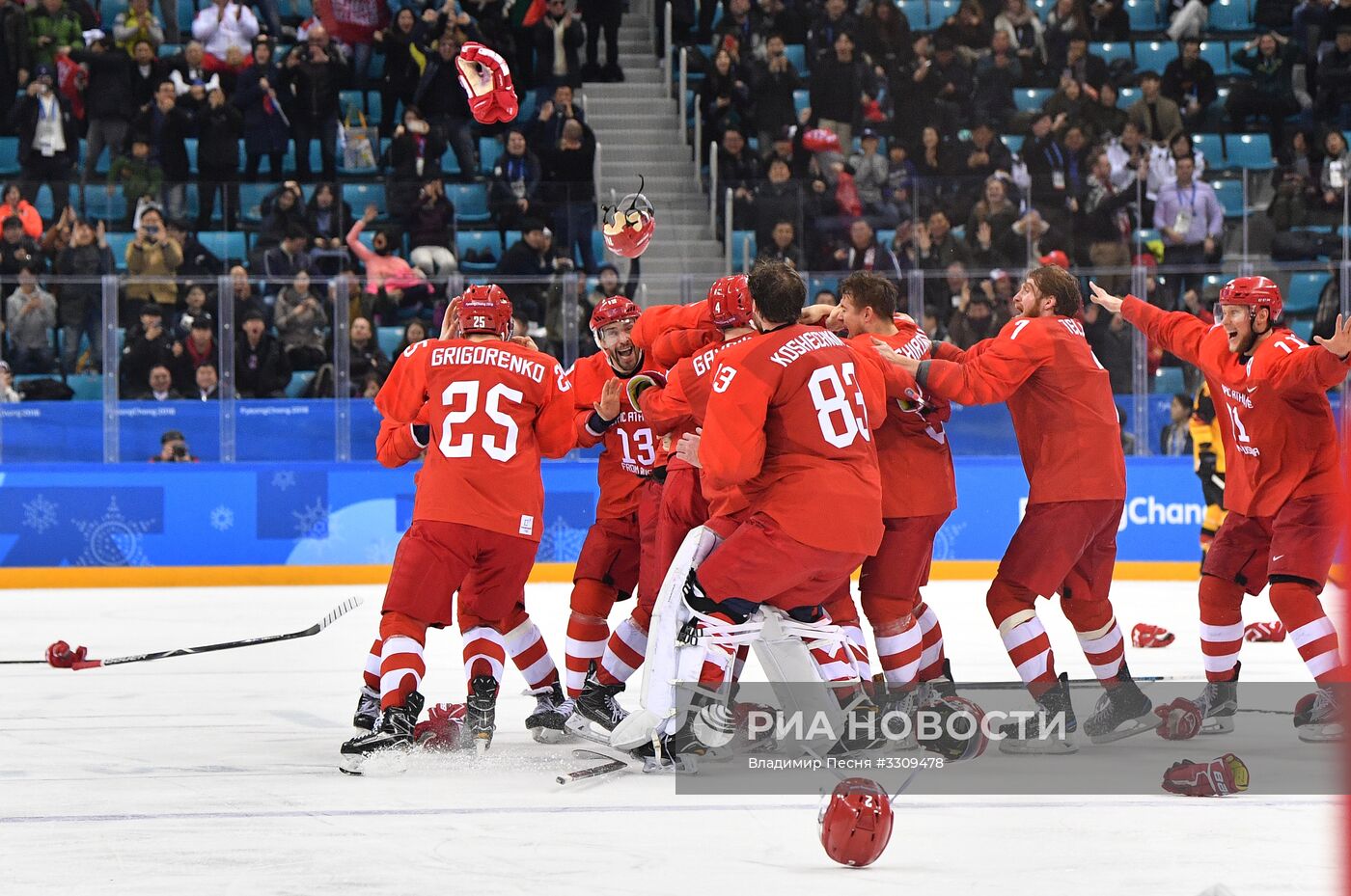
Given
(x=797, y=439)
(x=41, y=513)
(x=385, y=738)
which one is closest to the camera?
(x=797, y=439)

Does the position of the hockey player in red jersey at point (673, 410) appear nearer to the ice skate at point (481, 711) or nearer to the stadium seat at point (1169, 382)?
the ice skate at point (481, 711)

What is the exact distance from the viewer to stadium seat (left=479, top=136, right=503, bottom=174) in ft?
52.4

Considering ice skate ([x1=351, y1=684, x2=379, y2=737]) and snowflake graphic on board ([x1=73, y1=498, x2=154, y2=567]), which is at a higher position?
ice skate ([x1=351, y1=684, x2=379, y2=737])

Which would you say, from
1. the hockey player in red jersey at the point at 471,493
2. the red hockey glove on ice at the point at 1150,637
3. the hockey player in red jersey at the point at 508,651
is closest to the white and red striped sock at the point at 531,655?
the hockey player in red jersey at the point at 508,651

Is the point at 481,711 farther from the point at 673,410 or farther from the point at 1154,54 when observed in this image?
the point at 1154,54

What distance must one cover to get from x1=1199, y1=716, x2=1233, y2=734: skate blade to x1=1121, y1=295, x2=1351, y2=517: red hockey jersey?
2.69 ft

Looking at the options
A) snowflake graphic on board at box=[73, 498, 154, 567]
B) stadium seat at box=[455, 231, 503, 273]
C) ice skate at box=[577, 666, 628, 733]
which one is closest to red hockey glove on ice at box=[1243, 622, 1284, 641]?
ice skate at box=[577, 666, 628, 733]

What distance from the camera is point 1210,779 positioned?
5.44 metres

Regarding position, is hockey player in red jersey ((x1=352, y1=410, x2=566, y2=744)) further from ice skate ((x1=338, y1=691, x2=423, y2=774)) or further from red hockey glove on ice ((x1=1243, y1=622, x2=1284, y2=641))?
red hockey glove on ice ((x1=1243, y1=622, x2=1284, y2=641))

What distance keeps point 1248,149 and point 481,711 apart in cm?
1286

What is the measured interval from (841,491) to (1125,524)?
7614 millimetres

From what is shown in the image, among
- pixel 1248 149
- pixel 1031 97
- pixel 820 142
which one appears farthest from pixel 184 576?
pixel 1248 149

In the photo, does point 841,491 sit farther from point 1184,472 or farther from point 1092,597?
point 1184,472

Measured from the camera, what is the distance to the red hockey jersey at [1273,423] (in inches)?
250
